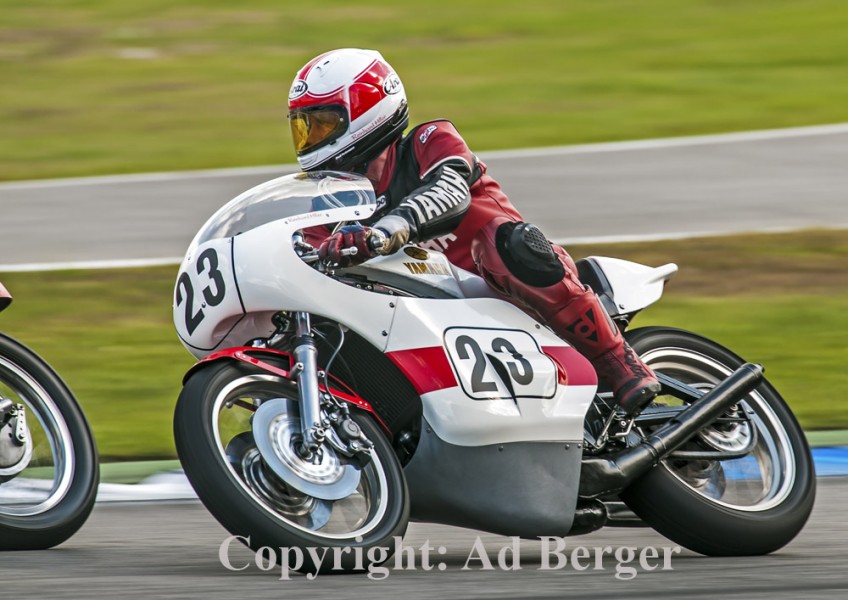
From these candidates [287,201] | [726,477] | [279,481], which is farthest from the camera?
[726,477]

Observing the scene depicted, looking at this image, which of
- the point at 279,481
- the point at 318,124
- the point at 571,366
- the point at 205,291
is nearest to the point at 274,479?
the point at 279,481

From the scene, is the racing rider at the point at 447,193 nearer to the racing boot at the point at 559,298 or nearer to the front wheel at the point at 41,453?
the racing boot at the point at 559,298

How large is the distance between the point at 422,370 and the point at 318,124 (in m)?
0.92

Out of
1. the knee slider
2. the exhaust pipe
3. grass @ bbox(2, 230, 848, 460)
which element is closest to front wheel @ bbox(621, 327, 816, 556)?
the exhaust pipe

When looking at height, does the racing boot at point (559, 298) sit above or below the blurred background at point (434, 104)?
above

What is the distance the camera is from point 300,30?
17703 mm

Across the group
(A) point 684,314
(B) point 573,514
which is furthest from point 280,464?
(A) point 684,314

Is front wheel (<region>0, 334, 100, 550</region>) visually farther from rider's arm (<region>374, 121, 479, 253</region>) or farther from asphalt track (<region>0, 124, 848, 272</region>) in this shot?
asphalt track (<region>0, 124, 848, 272</region>)

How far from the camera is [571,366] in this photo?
506cm

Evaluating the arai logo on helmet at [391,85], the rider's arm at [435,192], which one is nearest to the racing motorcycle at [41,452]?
the rider's arm at [435,192]

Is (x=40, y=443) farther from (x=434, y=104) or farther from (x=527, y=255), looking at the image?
(x=434, y=104)

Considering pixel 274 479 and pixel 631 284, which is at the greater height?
pixel 631 284

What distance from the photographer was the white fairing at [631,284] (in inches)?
216

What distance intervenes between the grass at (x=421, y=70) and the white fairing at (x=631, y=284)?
818cm
